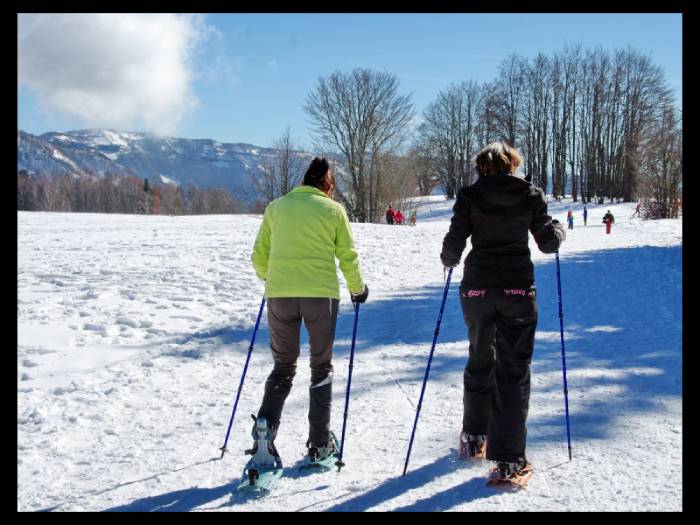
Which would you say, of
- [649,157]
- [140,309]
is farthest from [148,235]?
[649,157]

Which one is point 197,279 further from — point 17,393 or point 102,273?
point 17,393

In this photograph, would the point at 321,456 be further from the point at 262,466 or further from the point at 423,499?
the point at 423,499

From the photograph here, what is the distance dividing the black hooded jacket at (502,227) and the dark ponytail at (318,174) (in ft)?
2.95

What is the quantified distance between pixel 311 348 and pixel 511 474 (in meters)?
1.46

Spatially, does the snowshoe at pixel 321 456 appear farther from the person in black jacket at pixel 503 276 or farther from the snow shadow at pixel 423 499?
the person in black jacket at pixel 503 276

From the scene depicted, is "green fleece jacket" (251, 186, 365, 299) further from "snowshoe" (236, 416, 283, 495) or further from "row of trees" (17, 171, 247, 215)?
"row of trees" (17, 171, 247, 215)

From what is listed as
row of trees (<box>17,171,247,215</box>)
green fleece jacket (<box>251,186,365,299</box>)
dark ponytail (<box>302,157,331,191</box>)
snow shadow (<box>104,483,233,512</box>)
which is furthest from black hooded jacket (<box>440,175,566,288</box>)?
row of trees (<box>17,171,247,215</box>)

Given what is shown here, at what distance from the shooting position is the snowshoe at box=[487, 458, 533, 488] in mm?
3371

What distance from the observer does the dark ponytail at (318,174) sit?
3770mm

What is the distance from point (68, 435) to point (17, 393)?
1120 mm

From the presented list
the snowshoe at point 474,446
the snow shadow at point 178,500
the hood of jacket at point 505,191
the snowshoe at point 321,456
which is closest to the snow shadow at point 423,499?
the snowshoe at point 474,446

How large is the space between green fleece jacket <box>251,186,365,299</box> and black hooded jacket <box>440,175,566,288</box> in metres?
0.73

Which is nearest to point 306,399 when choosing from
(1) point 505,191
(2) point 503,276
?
(2) point 503,276
